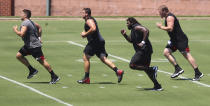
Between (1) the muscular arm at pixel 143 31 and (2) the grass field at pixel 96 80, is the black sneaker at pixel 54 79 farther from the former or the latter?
(1) the muscular arm at pixel 143 31

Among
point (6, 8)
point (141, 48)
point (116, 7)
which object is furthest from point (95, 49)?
point (116, 7)

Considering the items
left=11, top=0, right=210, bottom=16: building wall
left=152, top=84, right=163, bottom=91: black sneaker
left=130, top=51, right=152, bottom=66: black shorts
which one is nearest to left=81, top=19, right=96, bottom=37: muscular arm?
left=130, top=51, right=152, bottom=66: black shorts

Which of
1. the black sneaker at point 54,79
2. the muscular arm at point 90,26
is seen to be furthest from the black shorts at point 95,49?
the black sneaker at point 54,79

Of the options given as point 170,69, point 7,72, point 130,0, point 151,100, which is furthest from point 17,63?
point 130,0

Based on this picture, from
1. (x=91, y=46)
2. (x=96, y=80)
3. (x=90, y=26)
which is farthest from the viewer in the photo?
(x=96, y=80)

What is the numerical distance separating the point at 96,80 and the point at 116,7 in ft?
89.3

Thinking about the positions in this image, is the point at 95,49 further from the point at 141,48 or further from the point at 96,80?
the point at 141,48

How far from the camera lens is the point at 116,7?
47188 mm

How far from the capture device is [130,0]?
155 feet

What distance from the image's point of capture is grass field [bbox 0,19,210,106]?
1689 cm

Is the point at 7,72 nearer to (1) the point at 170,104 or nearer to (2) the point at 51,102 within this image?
(2) the point at 51,102

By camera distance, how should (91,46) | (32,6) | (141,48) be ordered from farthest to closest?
(32,6), (91,46), (141,48)

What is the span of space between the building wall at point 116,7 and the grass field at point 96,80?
14067 millimetres

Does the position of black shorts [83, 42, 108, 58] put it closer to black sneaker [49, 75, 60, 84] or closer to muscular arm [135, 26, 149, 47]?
black sneaker [49, 75, 60, 84]
